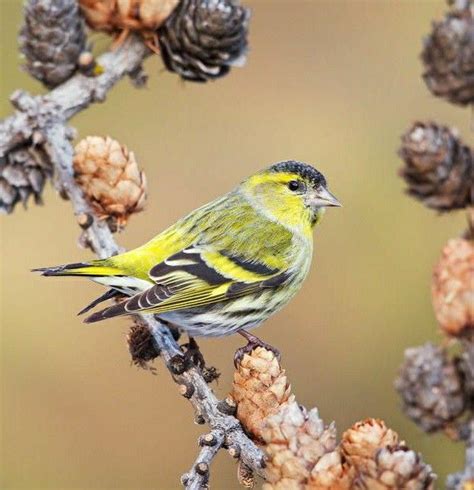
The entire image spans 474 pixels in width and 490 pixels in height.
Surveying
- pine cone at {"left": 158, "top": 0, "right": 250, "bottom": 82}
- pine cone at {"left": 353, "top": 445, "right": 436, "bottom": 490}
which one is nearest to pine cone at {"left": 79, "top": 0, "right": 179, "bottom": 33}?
pine cone at {"left": 158, "top": 0, "right": 250, "bottom": 82}

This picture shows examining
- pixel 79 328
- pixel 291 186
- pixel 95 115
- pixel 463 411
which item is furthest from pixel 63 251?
pixel 463 411

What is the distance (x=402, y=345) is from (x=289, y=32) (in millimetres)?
1444

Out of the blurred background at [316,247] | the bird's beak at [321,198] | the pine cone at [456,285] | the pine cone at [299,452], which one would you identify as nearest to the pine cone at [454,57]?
the pine cone at [456,285]

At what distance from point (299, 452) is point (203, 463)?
0.86ft

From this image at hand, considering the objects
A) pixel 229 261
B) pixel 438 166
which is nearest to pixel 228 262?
pixel 229 261

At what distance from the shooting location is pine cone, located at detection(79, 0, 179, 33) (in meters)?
2.10

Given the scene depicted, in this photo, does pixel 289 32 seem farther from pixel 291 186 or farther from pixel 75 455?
pixel 75 455

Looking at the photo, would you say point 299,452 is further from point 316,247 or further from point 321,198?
point 316,247

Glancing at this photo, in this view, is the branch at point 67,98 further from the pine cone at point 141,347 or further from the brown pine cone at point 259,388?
the brown pine cone at point 259,388

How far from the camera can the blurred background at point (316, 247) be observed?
3162 millimetres

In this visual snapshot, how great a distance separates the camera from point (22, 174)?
80.6 inches

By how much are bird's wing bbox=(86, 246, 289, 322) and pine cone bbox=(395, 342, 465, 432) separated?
0.96 meters

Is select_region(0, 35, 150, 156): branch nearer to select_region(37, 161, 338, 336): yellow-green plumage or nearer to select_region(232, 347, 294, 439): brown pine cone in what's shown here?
select_region(37, 161, 338, 336): yellow-green plumage

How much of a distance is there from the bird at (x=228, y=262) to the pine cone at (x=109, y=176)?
128mm
